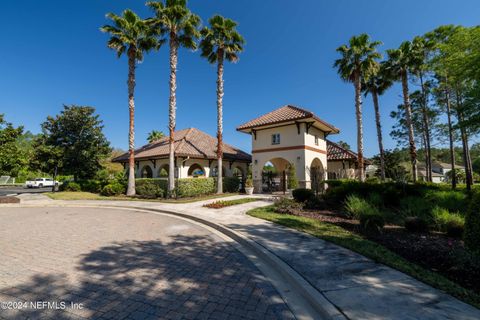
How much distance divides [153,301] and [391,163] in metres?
35.7

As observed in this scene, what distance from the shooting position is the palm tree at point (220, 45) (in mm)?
19016

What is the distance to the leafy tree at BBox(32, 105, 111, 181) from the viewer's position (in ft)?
78.3

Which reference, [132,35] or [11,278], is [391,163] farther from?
[11,278]

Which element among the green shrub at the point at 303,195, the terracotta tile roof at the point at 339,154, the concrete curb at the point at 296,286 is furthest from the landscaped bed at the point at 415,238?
the terracotta tile roof at the point at 339,154

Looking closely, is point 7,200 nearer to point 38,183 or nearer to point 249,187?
point 249,187

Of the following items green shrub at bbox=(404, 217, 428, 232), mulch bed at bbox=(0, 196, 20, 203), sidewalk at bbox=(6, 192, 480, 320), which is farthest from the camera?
mulch bed at bbox=(0, 196, 20, 203)

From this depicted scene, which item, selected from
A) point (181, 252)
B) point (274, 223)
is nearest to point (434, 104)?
point (274, 223)

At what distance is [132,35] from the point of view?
61.9 ft

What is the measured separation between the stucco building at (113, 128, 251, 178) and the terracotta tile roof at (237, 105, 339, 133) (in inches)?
185

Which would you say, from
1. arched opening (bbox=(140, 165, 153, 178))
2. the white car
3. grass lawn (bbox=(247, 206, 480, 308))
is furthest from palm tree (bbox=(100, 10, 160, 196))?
the white car

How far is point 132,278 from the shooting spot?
13.7ft

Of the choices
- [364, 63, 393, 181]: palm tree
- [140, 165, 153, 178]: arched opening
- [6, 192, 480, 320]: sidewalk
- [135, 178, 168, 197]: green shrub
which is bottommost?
[6, 192, 480, 320]: sidewalk

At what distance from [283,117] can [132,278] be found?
18.6m

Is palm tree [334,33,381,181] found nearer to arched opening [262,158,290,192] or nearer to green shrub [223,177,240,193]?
arched opening [262,158,290,192]
